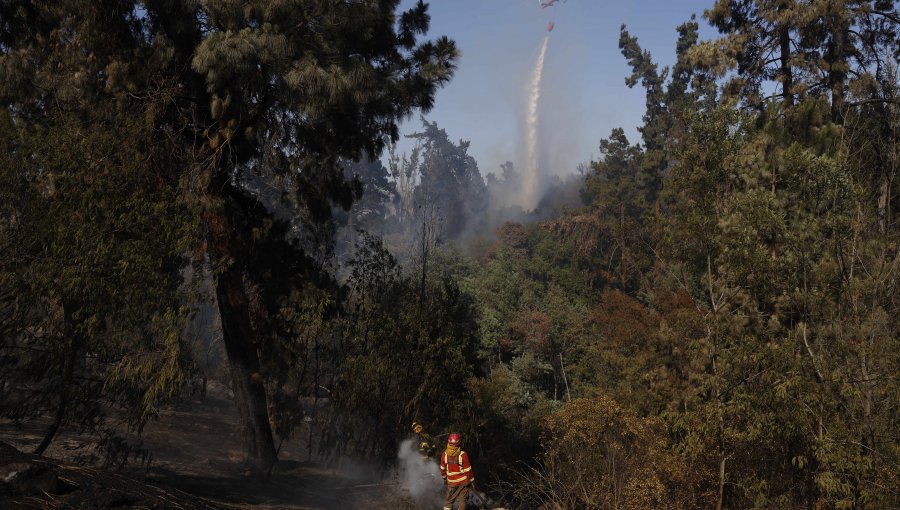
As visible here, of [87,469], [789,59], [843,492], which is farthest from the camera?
[789,59]

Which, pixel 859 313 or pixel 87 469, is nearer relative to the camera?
pixel 87 469

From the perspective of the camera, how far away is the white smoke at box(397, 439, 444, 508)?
47.9 ft

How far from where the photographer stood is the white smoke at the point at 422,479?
14.6m

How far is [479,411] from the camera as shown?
82.5 feet

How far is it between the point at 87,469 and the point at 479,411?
1752 cm

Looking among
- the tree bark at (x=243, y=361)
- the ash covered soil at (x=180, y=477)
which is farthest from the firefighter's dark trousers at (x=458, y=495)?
the tree bark at (x=243, y=361)

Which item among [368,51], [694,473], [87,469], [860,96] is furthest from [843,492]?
[860,96]

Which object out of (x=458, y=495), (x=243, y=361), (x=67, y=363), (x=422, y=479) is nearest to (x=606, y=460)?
(x=458, y=495)

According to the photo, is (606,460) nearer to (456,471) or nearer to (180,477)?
(456,471)

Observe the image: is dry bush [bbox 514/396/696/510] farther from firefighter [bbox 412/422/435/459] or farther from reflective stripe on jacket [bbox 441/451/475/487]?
firefighter [bbox 412/422/435/459]

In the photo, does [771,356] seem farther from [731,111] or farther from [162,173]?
[162,173]

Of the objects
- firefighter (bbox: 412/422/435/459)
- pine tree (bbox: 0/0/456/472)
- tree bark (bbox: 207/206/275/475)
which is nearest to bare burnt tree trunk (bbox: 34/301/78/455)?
pine tree (bbox: 0/0/456/472)

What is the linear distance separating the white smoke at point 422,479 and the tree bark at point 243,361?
3.37 meters

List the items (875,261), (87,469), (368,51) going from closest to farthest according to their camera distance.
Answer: (87,469), (875,261), (368,51)
